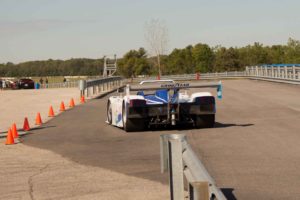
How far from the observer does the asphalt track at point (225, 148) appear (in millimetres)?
7312

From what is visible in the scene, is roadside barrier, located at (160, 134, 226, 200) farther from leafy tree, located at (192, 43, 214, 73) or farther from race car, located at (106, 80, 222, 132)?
leafy tree, located at (192, 43, 214, 73)

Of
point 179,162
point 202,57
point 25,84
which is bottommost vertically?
point 25,84

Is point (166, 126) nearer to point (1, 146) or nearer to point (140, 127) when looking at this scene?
point (140, 127)

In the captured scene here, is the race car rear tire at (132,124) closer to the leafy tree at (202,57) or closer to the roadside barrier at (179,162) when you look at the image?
the roadside barrier at (179,162)

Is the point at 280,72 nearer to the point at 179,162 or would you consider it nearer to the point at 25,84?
the point at 25,84

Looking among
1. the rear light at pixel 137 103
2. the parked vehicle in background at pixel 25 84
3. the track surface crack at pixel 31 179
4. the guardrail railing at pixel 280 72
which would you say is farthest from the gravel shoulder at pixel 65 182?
the parked vehicle in background at pixel 25 84

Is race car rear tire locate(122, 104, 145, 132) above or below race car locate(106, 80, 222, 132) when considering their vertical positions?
below

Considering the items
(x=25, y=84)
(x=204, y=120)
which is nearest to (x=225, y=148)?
(x=204, y=120)

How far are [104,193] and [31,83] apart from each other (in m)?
60.9

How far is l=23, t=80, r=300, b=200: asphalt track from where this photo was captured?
731 cm

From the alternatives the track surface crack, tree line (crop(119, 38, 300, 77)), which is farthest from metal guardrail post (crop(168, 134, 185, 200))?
tree line (crop(119, 38, 300, 77))

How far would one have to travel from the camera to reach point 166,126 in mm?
14875

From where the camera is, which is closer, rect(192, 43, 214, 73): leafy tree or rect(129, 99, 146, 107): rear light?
rect(129, 99, 146, 107): rear light

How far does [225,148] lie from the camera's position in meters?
10.4
